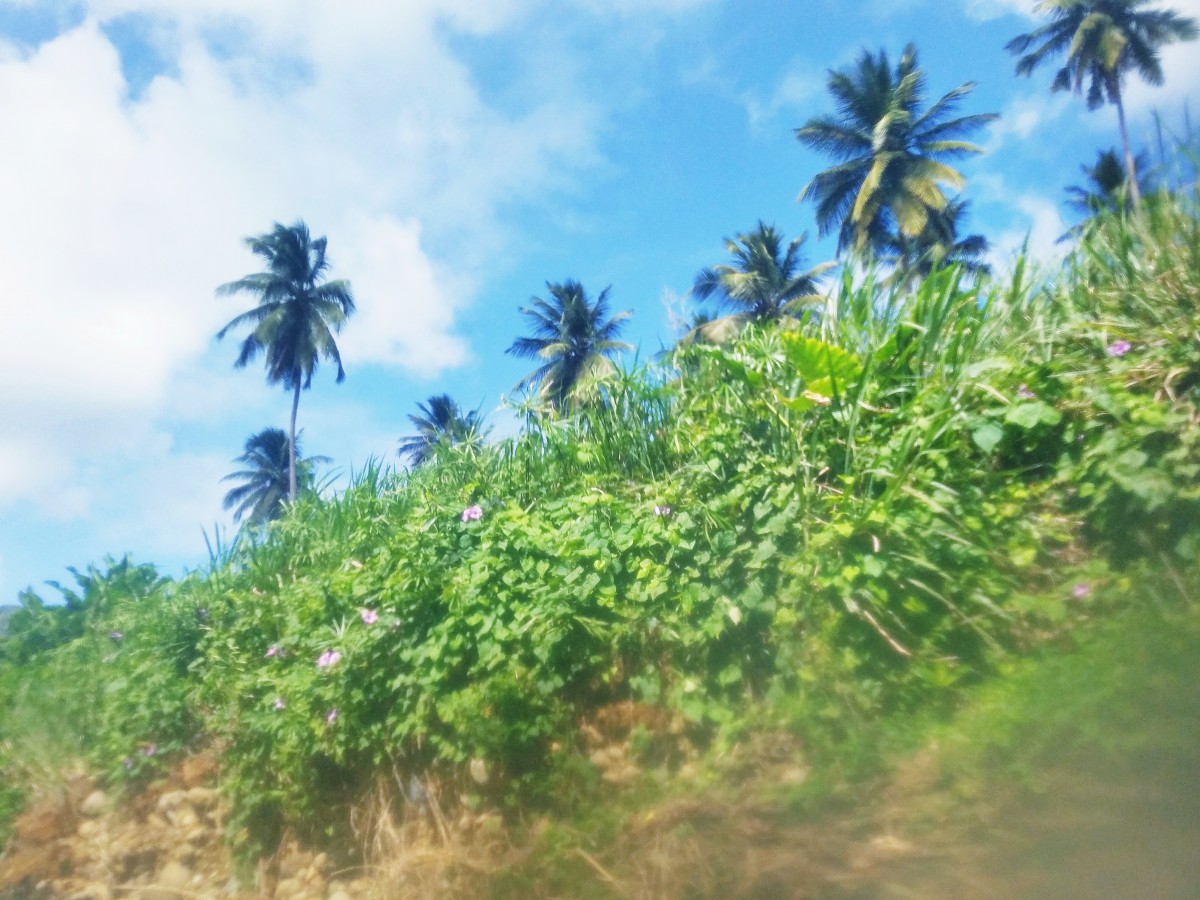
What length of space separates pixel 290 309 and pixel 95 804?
33490mm

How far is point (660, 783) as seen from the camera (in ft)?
11.5

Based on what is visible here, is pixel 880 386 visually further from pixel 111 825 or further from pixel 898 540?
pixel 111 825

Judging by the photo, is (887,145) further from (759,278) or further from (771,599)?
(771,599)

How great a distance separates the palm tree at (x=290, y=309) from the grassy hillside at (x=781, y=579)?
33249mm

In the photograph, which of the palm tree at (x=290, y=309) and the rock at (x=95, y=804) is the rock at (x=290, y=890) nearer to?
the rock at (x=95, y=804)

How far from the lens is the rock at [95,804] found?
5762 millimetres

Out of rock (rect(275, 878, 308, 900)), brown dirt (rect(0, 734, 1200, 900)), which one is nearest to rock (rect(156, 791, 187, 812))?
brown dirt (rect(0, 734, 1200, 900))

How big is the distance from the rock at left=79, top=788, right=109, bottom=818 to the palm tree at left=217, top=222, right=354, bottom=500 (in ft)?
106

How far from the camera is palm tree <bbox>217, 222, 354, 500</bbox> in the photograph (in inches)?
1458

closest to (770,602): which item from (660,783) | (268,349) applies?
(660,783)

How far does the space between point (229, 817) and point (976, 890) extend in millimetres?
3890

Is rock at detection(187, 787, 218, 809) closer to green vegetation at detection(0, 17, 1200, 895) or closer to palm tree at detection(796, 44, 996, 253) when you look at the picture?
green vegetation at detection(0, 17, 1200, 895)

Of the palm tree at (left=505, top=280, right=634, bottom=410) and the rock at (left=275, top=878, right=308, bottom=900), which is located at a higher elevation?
the palm tree at (left=505, top=280, right=634, bottom=410)

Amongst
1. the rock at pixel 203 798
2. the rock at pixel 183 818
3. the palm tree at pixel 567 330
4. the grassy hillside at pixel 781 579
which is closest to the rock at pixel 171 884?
the rock at pixel 183 818
